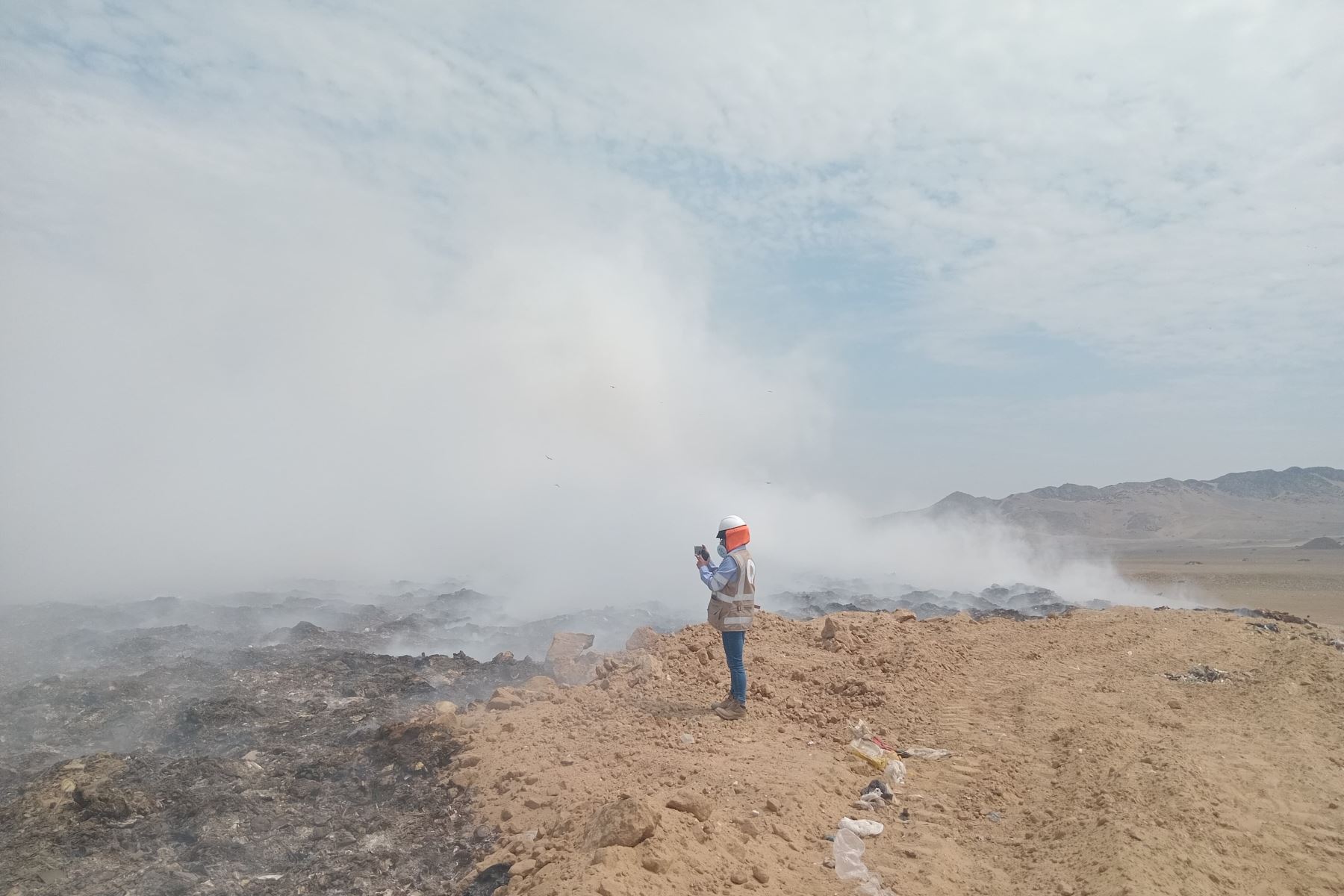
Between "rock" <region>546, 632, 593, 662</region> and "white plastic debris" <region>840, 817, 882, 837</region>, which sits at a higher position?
"rock" <region>546, 632, 593, 662</region>

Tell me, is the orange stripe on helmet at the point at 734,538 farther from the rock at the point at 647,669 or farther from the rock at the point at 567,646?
the rock at the point at 567,646

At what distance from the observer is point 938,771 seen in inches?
275

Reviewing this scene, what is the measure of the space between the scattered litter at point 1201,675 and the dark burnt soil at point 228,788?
8789 millimetres

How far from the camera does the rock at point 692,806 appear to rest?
5449 mm

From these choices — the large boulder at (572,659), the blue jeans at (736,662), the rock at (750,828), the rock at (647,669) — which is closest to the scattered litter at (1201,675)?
the blue jeans at (736,662)

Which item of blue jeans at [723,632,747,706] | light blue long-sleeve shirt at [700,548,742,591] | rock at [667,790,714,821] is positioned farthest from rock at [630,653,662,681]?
rock at [667,790,714,821]

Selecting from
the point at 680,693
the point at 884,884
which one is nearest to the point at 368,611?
the point at 680,693

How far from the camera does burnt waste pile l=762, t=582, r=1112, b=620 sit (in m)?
21.5

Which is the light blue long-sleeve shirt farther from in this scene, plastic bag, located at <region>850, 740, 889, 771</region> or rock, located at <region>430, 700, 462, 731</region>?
rock, located at <region>430, 700, 462, 731</region>

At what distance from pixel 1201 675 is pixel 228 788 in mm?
11305

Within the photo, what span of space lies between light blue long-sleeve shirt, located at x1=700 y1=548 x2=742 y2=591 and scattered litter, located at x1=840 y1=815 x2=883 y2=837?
111 inches

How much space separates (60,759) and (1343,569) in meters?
55.3

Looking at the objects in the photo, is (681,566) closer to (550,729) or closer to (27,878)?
(550,729)

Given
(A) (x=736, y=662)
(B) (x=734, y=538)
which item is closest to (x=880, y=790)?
(A) (x=736, y=662)
